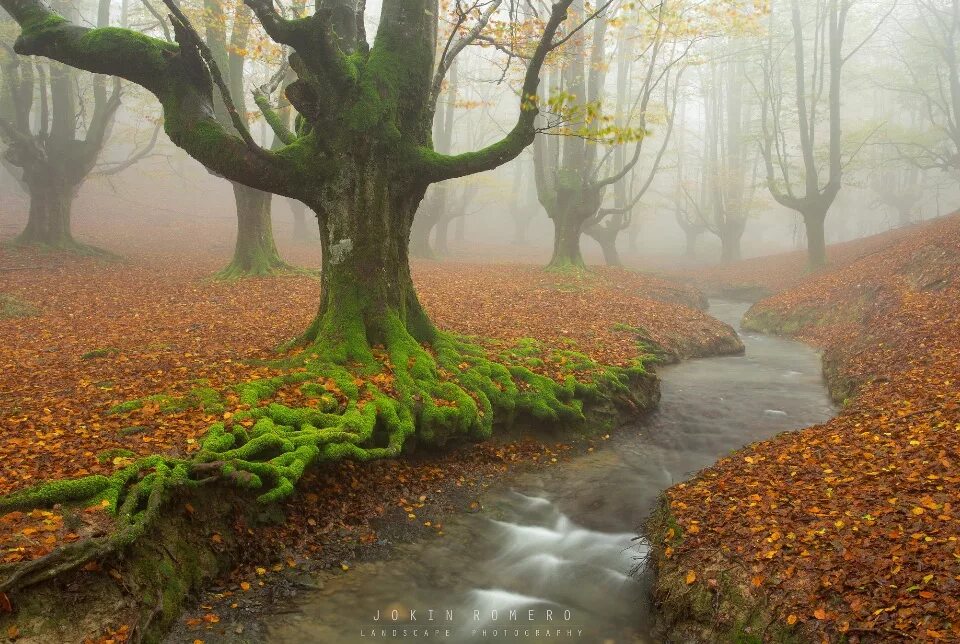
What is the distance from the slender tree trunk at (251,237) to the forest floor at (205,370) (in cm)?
107

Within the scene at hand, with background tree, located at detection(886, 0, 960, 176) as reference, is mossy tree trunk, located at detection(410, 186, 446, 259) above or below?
below

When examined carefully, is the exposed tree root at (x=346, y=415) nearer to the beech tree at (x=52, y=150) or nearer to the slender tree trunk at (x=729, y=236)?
the beech tree at (x=52, y=150)

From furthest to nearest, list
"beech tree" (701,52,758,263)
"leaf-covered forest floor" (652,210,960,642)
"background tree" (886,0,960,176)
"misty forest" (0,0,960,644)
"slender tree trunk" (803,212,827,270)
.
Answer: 1. "beech tree" (701,52,758,263)
2. "background tree" (886,0,960,176)
3. "slender tree trunk" (803,212,827,270)
4. "misty forest" (0,0,960,644)
5. "leaf-covered forest floor" (652,210,960,642)

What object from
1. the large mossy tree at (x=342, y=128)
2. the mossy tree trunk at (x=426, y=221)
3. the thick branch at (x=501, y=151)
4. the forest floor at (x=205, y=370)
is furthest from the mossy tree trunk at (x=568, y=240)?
the thick branch at (x=501, y=151)

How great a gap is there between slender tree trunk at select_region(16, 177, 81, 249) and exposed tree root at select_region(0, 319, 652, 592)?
632 inches

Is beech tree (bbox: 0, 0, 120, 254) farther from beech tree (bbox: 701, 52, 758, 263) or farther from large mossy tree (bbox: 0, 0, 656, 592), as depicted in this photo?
beech tree (bbox: 701, 52, 758, 263)

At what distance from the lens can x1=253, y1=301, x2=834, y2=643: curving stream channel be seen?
5.32 metres

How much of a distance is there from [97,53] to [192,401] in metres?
4.66

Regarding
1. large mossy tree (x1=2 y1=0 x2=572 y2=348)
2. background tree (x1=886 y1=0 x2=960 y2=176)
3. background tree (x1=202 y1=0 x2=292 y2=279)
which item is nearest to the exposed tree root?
large mossy tree (x1=2 y1=0 x2=572 y2=348)

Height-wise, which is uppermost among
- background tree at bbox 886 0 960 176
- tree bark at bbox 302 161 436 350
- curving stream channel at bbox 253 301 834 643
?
background tree at bbox 886 0 960 176

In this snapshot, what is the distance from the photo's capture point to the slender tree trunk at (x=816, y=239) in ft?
83.6

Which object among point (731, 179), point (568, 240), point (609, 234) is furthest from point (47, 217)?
point (731, 179)

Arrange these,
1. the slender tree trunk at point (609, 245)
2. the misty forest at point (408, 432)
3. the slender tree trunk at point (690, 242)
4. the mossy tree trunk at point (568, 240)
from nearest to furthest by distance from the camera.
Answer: the misty forest at point (408, 432), the mossy tree trunk at point (568, 240), the slender tree trunk at point (609, 245), the slender tree trunk at point (690, 242)

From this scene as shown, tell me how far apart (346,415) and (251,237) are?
12311 mm
